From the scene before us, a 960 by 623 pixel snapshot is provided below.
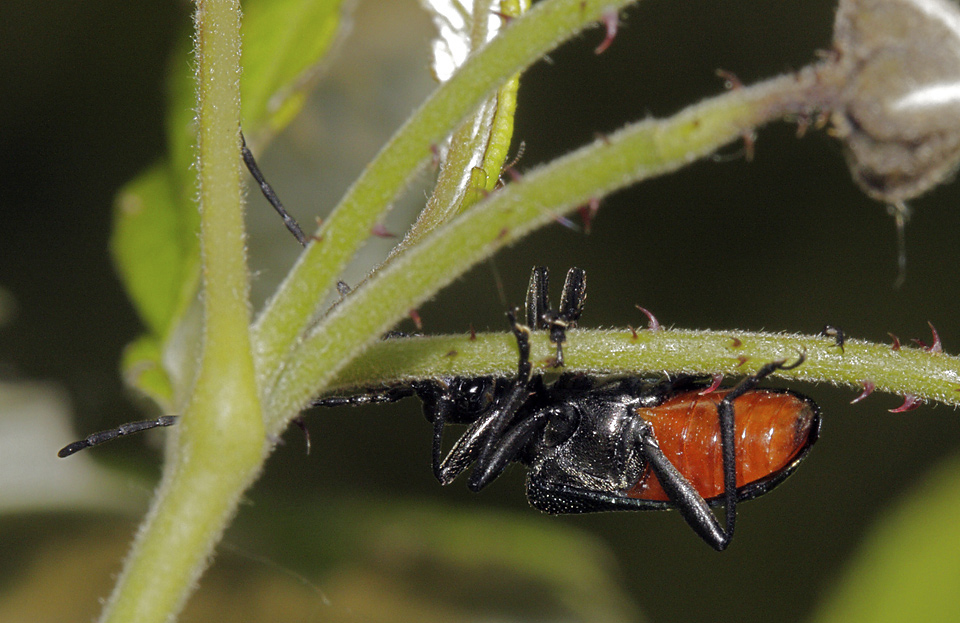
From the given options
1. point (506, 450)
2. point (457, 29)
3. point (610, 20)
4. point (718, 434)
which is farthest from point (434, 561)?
point (610, 20)

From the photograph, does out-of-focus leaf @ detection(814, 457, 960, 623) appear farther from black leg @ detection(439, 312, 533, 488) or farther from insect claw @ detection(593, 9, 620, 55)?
insect claw @ detection(593, 9, 620, 55)

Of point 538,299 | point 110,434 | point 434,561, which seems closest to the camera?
point 110,434

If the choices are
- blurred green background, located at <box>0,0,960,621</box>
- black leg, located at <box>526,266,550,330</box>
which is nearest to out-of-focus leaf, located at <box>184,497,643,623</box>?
blurred green background, located at <box>0,0,960,621</box>

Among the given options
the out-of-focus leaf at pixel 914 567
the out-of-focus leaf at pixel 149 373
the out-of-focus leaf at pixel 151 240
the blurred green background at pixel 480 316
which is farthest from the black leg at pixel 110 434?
the out-of-focus leaf at pixel 914 567

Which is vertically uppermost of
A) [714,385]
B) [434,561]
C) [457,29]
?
[457,29]

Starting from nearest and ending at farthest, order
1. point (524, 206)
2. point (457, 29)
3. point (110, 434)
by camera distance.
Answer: point (524, 206), point (457, 29), point (110, 434)

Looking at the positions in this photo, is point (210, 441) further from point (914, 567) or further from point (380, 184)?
point (914, 567)
